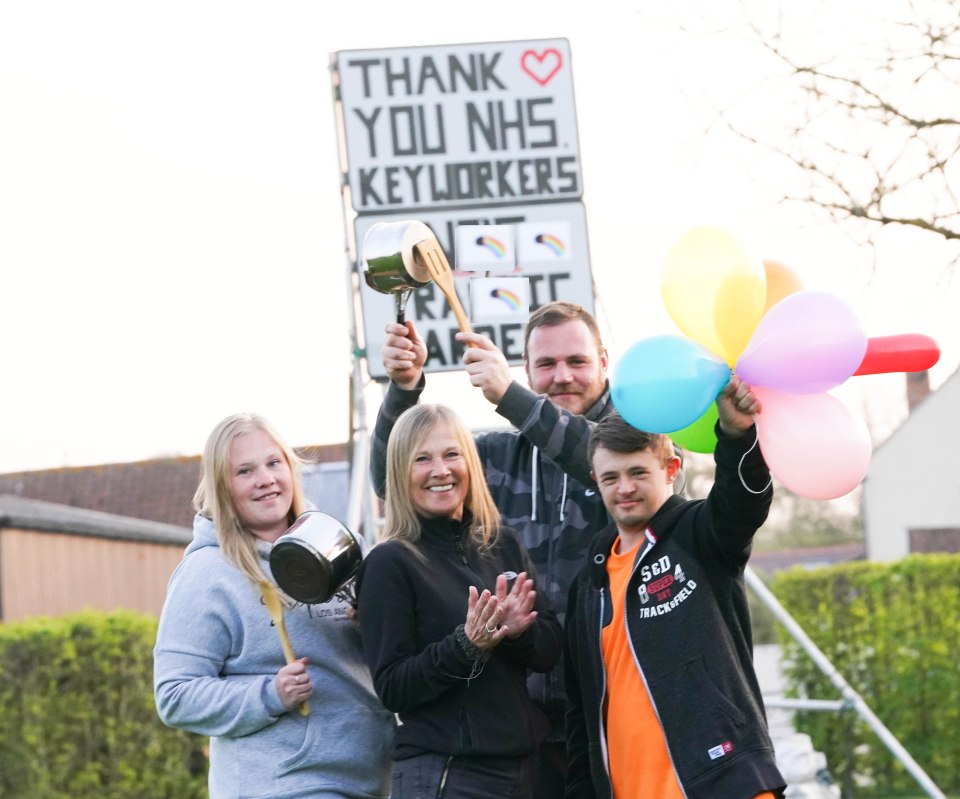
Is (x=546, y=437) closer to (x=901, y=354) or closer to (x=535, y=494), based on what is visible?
(x=535, y=494)

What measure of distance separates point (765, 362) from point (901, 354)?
1.33 ft

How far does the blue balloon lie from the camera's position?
312cm

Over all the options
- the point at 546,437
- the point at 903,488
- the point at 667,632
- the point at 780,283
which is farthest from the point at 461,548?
the point at 903,488

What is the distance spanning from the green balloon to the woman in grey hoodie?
0.99 metres

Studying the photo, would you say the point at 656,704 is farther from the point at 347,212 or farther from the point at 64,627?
the point at 64,627

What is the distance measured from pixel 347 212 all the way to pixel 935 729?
19.9 feet

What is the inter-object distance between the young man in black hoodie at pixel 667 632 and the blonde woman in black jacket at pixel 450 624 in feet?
0.47

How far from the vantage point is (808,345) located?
119 inches

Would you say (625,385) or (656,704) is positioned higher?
(625,385)

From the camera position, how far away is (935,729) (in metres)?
10.7

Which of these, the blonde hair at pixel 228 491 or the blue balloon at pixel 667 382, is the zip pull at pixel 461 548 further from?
the blue balloon at pixel 667 382

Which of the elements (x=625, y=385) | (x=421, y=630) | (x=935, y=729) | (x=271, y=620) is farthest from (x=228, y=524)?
(x=935, y=729)

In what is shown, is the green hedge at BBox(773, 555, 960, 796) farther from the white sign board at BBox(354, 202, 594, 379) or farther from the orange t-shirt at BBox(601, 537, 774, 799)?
the orange t-shirt at BBox(601, 537, 774, 799)

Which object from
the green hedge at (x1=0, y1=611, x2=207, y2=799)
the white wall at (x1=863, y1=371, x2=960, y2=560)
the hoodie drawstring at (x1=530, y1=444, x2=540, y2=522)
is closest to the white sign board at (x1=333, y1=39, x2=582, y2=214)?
the green hedge at (x1=0, y1=611, x2=207, y2=799)
